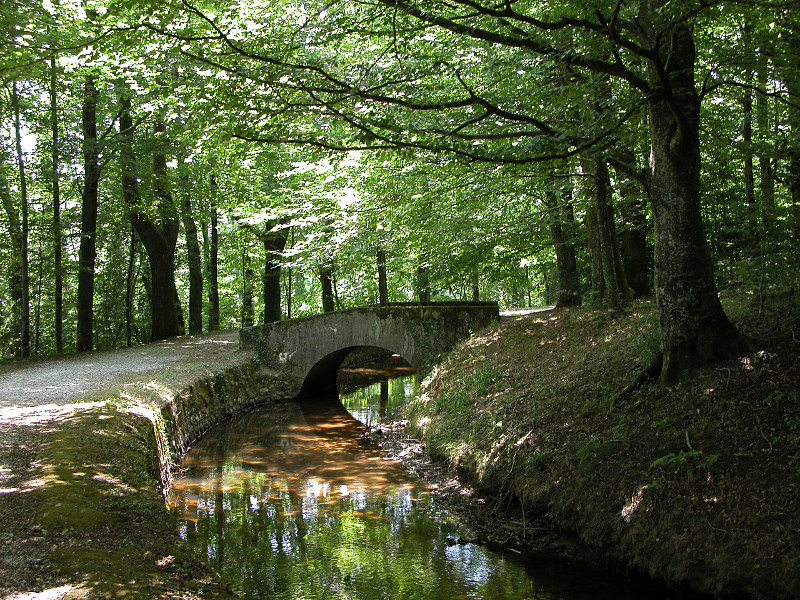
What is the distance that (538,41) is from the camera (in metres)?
5.96

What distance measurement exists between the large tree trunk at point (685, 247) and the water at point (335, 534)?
2.61 metres

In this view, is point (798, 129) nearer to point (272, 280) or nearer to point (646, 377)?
point (646, 377)

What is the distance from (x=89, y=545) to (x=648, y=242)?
38.0ft

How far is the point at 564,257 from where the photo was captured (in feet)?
42.8

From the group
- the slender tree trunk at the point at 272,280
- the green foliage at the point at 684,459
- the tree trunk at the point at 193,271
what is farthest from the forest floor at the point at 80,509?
the slender tree trunk at the point at 272,280

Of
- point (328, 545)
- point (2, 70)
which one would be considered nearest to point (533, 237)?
point (328, 545)

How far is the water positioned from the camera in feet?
16.7

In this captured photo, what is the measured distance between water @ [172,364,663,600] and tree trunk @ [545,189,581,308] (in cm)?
561

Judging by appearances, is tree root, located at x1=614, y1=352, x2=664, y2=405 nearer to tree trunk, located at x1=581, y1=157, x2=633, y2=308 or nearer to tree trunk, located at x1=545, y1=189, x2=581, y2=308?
tree trunk, located at x1=581, y1=157, x2=633, y2=308

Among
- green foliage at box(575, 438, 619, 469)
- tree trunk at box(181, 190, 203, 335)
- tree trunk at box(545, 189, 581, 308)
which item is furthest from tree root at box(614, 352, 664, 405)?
tree trunk at box(181, 190, 203, 335)

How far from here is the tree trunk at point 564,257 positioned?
11.8 metres

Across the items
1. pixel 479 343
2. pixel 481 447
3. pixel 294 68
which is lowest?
pixel 481 447

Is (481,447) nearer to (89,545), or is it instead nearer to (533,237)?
(89,545)

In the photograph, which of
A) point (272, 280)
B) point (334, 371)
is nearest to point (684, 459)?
point (334, 371)
